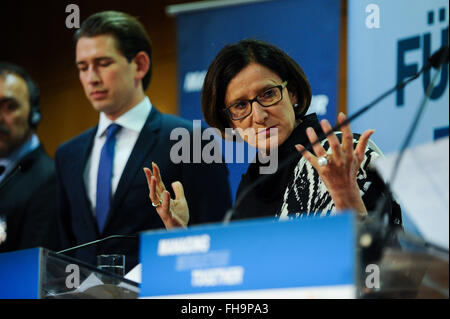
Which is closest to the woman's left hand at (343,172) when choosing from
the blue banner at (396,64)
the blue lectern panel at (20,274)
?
the blue lectern panel at (20,274)

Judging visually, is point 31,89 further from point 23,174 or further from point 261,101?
point 261,101

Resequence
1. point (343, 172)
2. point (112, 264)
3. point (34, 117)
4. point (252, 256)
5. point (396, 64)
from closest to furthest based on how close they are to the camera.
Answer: point (252, 256)
point (343, 172)
point (112, 264)
point (396, 64)
point (34, 117)

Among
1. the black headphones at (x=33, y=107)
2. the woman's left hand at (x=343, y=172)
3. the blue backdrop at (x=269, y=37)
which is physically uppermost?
the blue backdrop at (x=269, y=37)

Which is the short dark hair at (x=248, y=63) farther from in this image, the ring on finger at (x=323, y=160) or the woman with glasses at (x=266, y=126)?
the ring on finger at (x=323, y=160)

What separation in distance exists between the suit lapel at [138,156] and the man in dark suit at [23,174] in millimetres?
427

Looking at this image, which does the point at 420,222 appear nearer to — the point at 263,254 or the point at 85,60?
the point at 263,254

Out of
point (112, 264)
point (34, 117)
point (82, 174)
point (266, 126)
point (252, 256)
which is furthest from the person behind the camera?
point (34, 117)

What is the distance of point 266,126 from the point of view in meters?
2.49

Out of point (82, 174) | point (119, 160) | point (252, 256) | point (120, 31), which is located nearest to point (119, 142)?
point (119, 160)

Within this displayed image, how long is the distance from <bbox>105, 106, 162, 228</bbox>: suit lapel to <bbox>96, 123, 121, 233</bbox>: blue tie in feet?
0.25

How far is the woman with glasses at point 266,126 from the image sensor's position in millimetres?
2178

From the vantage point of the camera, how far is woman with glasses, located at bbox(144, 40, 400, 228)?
7.14 feet

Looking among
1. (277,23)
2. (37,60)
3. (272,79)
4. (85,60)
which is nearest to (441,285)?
(272,79)

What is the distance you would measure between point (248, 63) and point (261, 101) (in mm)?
154
